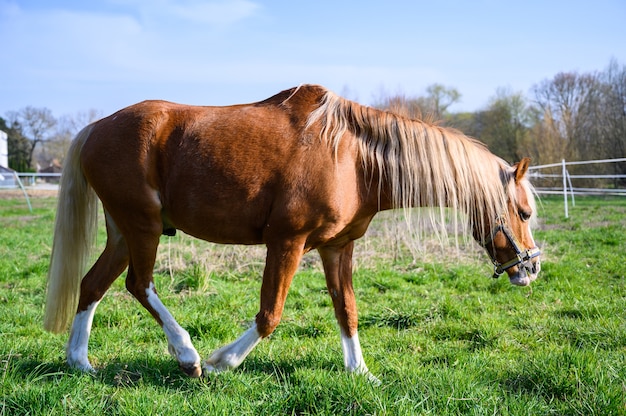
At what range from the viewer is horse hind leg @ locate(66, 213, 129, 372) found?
11.8ft

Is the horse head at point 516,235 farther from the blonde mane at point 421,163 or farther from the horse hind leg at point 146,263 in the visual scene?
the horse hind leg at point 146,263

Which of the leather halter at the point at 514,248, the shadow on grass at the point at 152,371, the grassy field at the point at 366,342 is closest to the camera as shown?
the grassy field at the point at 366,342

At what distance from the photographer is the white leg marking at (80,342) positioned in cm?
355

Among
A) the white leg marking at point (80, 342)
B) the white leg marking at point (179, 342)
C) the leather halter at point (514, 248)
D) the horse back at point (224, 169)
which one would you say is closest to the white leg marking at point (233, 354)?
the white leg marking at point (179, 342)

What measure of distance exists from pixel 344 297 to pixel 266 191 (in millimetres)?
1055

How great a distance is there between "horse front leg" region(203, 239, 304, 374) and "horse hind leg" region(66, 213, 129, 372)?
3.17 feet

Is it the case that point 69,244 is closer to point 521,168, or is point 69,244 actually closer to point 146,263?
point 146,263

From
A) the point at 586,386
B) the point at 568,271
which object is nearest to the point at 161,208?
the point at 586,386

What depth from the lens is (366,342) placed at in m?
4.33

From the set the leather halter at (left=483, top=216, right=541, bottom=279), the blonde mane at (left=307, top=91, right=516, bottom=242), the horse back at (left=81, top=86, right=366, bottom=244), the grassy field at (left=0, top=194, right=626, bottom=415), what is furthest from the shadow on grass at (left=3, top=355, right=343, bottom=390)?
the leather halter at (left=483, top=216, right=541, bottom=279)

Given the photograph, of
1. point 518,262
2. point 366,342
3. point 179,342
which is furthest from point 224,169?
point 518,262

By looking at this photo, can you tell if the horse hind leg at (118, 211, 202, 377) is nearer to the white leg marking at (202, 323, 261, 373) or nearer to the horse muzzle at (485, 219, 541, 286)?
the white leg marking at (202, 323, 261, 373)

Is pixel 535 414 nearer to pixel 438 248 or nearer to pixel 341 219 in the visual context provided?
pixel 341 219

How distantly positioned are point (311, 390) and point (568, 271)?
16.3ft
